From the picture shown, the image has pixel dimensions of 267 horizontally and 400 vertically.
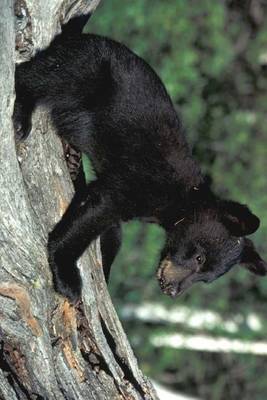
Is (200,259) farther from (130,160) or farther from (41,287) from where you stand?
(41,287)

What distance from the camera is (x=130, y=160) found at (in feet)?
18.3

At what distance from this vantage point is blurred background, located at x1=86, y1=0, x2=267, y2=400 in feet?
34.0

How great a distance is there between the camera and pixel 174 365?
10680mm

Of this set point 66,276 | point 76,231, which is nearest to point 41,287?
point 66,276

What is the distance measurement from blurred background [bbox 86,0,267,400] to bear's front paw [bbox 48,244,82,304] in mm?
5149

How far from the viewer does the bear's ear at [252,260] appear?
5.77 meters

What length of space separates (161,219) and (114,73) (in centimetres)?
88

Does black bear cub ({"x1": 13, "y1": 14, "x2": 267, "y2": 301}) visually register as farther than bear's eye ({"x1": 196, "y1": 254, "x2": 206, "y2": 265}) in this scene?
No

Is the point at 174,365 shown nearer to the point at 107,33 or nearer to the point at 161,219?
the point at 107,33

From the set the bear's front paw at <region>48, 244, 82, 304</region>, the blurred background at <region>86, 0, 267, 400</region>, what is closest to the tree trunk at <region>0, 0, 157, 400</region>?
the bear's front paw at <region>48, 244, 82, 304</region>

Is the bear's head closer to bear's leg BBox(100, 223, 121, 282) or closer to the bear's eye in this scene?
the bear's eye

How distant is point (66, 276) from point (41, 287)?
172mm

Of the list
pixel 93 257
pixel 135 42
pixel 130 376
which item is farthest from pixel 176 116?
pixel 135 42

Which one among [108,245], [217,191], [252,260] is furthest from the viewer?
[217,191]
